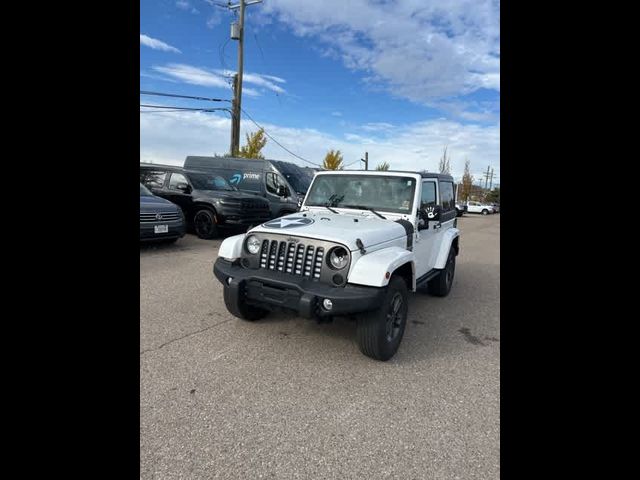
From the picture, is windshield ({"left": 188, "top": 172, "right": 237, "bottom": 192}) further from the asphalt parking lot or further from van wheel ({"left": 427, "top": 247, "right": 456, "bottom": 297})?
van wheel ({"left": 427, "top": 247, "right": 456, "bottom": 297})

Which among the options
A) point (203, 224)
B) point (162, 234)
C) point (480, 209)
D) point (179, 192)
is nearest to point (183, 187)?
point (179, 192)

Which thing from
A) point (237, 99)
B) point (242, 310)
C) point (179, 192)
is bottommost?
point (242, 310)

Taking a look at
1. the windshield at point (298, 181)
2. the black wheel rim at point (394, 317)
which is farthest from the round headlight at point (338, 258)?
the windshield at point (298, 181)

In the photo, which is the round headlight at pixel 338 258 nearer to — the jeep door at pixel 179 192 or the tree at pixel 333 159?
the jeep door at pixel 179 192

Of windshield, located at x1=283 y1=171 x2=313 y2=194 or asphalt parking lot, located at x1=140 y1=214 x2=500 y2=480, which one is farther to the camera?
windshield, located at x1=283 y1=171 x2=313 y2=194

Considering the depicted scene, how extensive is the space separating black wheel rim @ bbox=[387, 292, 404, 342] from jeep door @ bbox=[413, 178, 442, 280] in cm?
92

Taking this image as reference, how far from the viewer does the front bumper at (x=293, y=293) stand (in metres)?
2.93

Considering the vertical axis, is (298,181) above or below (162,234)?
above

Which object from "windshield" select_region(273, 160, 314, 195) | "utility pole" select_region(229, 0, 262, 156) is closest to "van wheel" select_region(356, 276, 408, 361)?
"windshield" select_region(273, 160, 314, 195)

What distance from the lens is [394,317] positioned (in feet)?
11.2

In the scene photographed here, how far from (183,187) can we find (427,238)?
7.18 metres

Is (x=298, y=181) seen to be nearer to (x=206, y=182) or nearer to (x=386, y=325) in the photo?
(x=206, y=182)

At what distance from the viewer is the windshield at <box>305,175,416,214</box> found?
4285 millimetres
